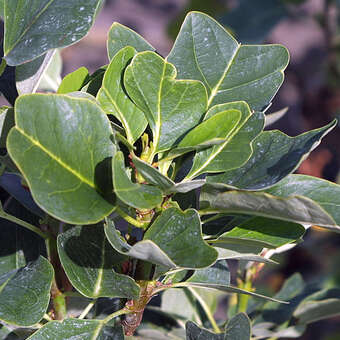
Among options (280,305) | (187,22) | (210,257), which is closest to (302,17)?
(280,305)

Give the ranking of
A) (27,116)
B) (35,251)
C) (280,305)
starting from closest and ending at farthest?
(27,116), (35,251), (280,305)

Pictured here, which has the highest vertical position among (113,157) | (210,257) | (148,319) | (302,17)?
(113,157)

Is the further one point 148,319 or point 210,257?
point 148,319

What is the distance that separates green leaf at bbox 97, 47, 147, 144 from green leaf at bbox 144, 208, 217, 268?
0.11 m

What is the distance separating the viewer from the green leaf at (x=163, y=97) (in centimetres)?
61

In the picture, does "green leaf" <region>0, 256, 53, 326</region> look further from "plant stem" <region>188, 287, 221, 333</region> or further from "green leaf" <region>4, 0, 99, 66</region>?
"plant stem" <region>188, 287, 221, 333</region>

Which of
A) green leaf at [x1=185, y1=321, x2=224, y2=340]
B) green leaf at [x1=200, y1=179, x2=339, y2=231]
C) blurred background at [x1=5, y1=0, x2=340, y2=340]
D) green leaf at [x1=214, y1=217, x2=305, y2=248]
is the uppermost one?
green leaf at [x1=200, y1=179, x2=339, y2=231]

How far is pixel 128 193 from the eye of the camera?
561 millimetres

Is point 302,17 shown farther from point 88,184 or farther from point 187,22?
point 88,184

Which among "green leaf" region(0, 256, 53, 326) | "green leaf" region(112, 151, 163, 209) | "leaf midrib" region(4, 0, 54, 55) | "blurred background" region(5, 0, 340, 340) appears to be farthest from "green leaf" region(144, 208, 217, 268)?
"blurred background" region(5, 0, 340, 340)

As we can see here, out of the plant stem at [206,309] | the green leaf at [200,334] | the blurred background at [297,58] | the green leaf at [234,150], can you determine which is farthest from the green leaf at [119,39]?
the blurred background at [297,58]

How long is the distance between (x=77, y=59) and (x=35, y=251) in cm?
350

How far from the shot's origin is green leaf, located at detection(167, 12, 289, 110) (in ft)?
2.33

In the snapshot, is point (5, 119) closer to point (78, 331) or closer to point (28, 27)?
point (28, 27)
